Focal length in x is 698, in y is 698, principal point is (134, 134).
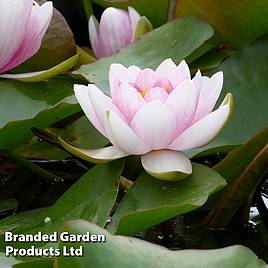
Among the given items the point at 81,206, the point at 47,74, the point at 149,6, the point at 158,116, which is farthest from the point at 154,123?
the point at 149,6

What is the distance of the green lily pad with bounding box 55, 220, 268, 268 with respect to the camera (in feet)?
1.90

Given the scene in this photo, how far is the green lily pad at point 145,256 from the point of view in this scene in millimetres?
580

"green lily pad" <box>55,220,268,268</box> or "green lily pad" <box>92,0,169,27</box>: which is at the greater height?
"green lily pad" <box>92,0,169,27</box>

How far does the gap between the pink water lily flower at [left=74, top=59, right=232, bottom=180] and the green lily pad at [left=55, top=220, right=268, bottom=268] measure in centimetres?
16

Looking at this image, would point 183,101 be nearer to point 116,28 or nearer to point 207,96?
point 207,96

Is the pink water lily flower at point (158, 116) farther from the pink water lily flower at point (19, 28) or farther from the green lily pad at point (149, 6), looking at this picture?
the green lily pad at point (149, 6)

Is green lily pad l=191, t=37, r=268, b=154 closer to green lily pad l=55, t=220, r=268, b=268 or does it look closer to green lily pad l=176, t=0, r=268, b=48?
green lily pad l=176, t=0, r=268, b=48

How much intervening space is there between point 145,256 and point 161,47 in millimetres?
478

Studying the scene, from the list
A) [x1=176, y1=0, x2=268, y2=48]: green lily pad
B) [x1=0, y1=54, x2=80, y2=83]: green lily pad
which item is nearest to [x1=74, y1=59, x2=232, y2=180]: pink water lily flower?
[x1=0, y1=54, x2=80, y2=83]: green lily pad

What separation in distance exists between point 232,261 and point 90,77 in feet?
1.38

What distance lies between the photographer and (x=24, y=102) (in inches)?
34.9

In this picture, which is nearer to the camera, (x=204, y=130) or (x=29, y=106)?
(x=204, y=130)

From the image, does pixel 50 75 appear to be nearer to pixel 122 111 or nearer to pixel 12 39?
pixel 12 39

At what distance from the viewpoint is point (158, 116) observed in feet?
2.37
